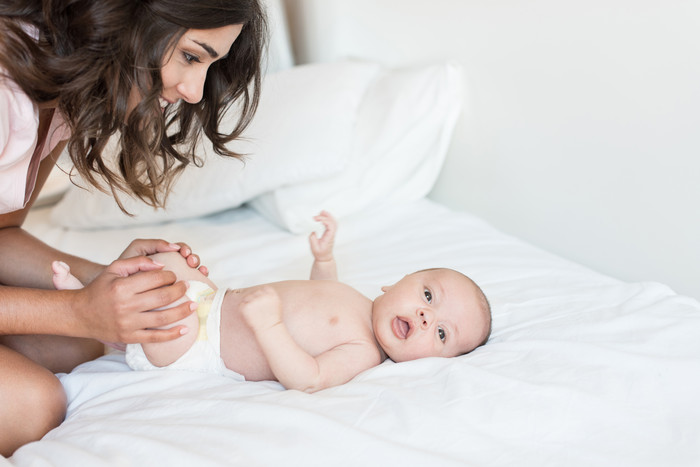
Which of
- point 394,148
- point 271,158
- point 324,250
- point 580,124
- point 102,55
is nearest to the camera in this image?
point 102,55

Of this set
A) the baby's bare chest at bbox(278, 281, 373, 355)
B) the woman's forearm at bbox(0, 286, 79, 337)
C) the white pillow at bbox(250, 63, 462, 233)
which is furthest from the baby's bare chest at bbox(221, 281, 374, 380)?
the white pillow at bbox(250, 63, 462, 233)

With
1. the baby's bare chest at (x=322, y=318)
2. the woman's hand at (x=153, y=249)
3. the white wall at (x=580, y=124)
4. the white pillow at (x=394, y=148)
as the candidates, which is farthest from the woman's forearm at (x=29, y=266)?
the white wall at (x=580, y=124)

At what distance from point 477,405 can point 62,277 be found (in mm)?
658

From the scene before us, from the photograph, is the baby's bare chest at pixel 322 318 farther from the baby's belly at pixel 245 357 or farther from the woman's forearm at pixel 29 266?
the woman's forearm at pixel 29 266

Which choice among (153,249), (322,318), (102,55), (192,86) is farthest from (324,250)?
(102,55)

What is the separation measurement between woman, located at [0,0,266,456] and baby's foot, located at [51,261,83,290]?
0.07 m

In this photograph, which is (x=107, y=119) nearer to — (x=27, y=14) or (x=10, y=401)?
(x=27, y=14)

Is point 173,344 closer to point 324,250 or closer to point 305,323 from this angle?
point 305,323

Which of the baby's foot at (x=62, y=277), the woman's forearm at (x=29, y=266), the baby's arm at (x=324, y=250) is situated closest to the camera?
the baby's foot at (x=62, y=277)

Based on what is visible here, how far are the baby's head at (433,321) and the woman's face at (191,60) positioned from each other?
0.47 metres

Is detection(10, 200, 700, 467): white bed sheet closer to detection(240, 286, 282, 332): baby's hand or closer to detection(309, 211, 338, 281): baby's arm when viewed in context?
detection(240, 286, 282, 332): baby's hand

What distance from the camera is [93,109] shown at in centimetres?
91

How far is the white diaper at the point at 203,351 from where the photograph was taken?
40.7 inches

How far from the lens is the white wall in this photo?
1.23 meters
